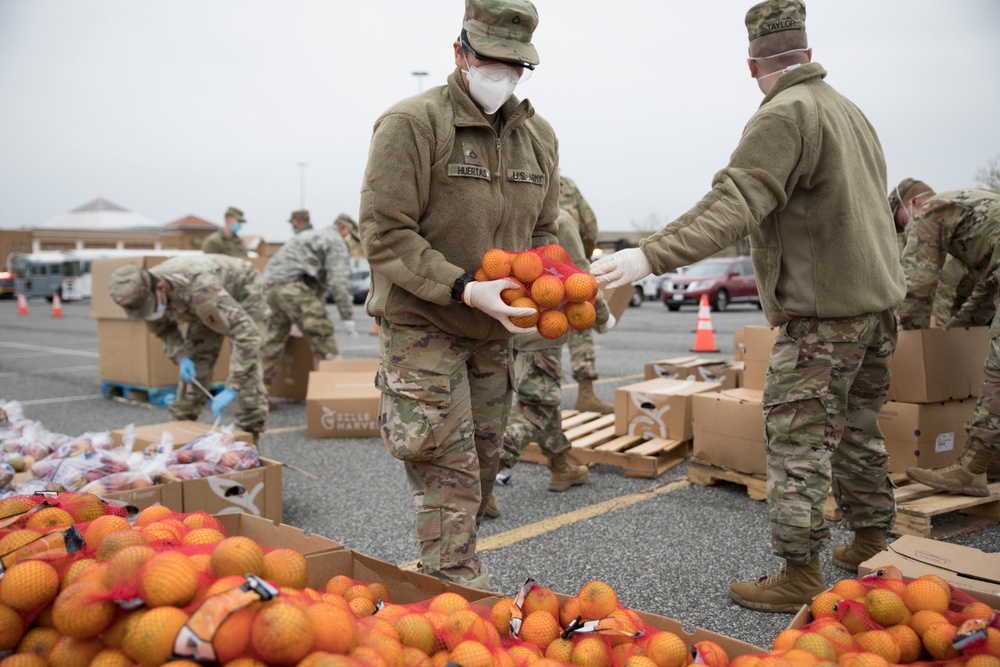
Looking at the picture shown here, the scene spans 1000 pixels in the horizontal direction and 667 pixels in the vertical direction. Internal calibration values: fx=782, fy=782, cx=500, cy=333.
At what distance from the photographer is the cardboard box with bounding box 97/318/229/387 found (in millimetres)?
A: 8391

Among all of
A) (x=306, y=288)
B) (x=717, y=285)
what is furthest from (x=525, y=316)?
(x=717, y=285)

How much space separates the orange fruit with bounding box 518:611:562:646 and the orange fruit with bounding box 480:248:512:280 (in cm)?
100

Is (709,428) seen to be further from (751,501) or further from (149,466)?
(149,466)

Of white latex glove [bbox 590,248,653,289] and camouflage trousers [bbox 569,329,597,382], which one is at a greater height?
white latex glove [bbox 590,248,653,289]

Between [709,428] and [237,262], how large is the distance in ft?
13.9

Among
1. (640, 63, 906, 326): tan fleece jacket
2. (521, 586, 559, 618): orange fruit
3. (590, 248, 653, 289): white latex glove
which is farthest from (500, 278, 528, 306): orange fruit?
(521, 586, 559, 618): orange fruit

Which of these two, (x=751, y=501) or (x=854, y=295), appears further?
(x=751, y=501)

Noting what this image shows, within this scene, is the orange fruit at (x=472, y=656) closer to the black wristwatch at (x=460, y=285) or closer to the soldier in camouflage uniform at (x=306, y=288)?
the black wristwatch at (x=460, y=285)

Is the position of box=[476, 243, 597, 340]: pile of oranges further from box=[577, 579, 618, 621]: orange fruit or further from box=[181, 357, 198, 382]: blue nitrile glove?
box=[181, 357, 198, 382]: blue nitrile glove

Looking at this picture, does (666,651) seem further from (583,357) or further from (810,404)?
(583,357)

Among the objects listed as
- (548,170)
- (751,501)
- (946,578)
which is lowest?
(751,501)

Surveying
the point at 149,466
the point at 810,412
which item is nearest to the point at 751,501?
the point at 810,412

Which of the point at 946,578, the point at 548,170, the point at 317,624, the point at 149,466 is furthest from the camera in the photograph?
the point at 149,466

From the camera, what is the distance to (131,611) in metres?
1.60
